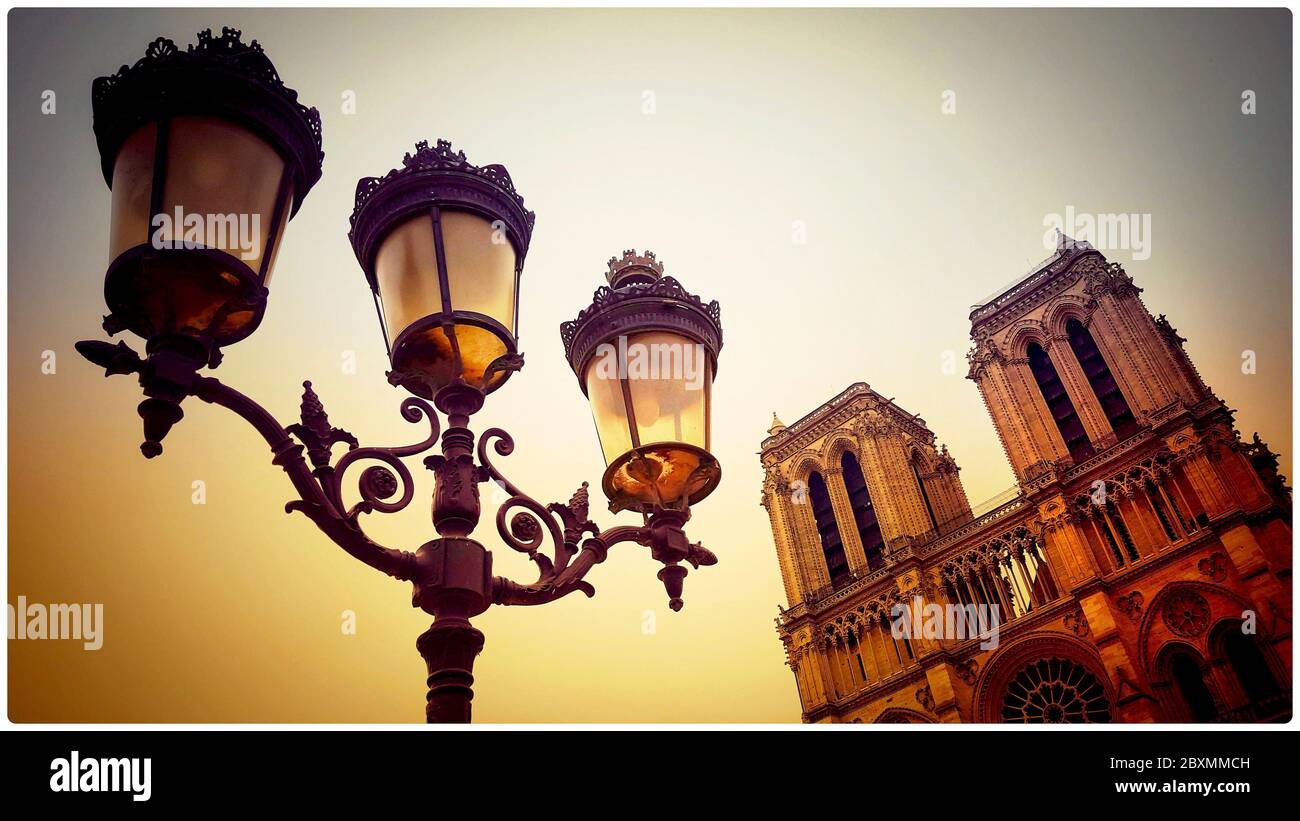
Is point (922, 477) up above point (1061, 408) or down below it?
above

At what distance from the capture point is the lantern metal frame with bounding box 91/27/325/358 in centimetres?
206

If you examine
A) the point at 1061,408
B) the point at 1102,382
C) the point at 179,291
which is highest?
the point at 1102,382

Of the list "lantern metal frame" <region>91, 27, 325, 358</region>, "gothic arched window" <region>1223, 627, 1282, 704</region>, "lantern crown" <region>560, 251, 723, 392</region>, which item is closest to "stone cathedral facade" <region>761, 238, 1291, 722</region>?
"gothic arched window" <region>1223, 627, 1282, 704</region>

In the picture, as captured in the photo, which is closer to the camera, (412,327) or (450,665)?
(450,665)

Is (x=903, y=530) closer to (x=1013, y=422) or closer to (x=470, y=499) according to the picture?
(x=1013, y=422)

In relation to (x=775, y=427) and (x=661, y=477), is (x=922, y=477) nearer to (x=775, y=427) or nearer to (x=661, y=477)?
(x=775, y=427)

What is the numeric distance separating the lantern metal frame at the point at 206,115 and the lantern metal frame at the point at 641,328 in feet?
3.68

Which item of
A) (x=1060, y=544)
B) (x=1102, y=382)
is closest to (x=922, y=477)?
(x=1060, y=544)

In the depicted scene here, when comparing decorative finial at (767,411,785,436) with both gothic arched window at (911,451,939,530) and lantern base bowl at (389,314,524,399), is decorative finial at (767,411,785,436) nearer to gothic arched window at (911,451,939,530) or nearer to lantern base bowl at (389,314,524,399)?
gothic arched window at (911,451,939,530)

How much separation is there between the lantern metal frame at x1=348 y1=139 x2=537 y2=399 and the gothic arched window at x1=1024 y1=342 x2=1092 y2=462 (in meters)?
28.1

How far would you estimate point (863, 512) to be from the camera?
31.9 metres

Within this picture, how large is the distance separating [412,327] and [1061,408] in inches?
1142
